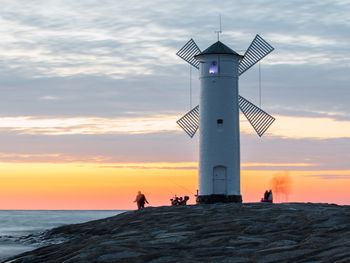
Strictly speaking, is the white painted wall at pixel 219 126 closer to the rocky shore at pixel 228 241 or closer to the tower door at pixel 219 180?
the tower door at pixel 219 180

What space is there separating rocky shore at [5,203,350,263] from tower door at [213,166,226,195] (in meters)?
12.4

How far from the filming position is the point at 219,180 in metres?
38.7

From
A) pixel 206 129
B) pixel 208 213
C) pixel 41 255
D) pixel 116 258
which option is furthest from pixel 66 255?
pixel 206 129

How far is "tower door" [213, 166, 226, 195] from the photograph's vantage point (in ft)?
127

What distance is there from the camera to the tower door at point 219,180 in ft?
127

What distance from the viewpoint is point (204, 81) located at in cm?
3906

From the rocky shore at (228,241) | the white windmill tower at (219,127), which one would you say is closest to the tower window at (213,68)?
the white windmill tower at (219,127)

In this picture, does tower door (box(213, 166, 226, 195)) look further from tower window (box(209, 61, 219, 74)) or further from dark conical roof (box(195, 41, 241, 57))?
dark conical roof (box(195, 41, 241, 57))

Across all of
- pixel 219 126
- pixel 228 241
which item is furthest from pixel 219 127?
pixel 228 241

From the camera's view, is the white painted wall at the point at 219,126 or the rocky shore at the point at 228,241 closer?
the rocky shore at the point at 228,241

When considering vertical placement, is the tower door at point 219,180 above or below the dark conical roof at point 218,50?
below

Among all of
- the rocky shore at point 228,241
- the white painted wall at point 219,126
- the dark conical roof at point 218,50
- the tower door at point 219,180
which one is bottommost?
the rocky shore at point 228,241

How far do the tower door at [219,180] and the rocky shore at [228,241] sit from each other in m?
12.4

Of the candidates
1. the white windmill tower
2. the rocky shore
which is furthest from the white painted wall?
the rocky shore
